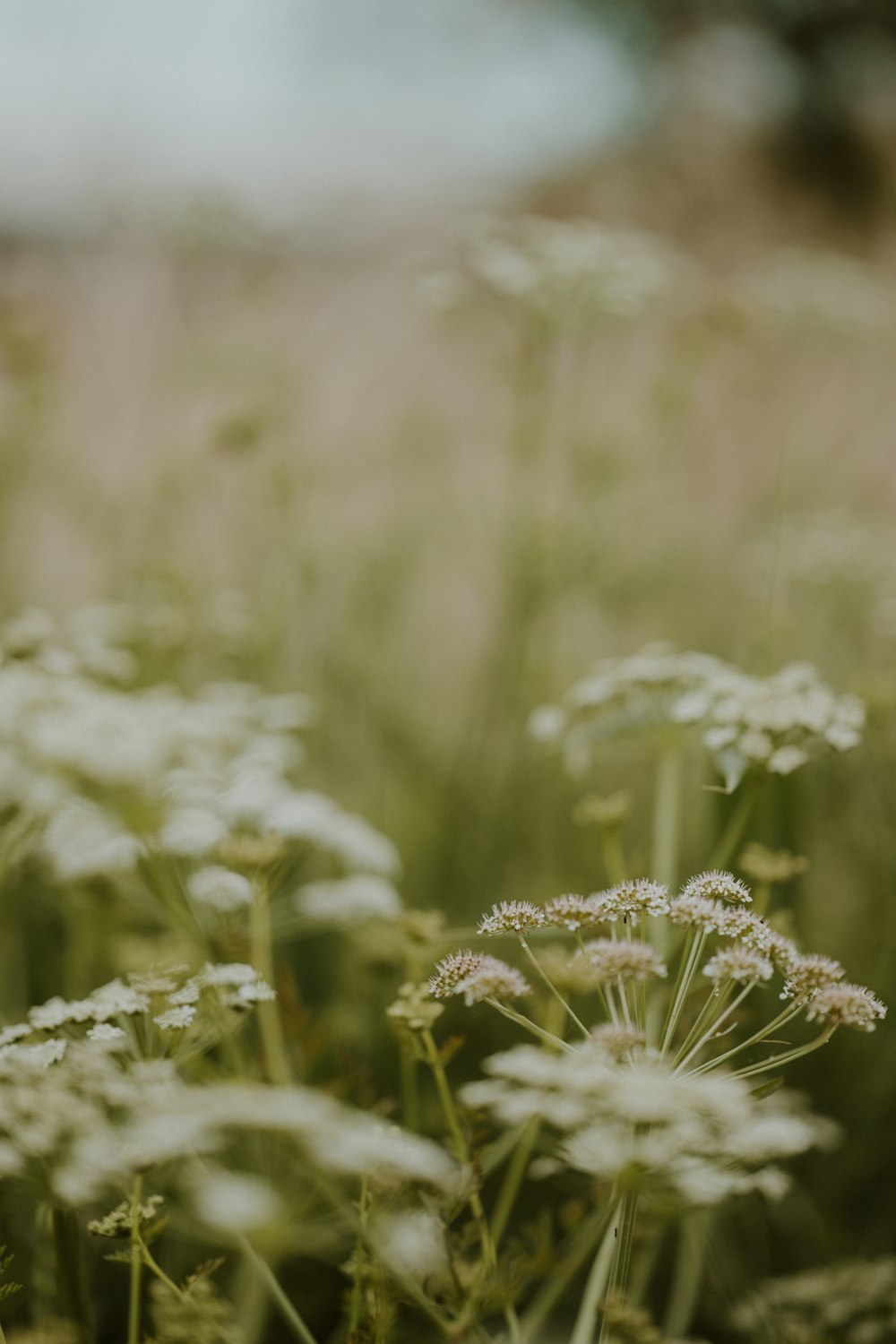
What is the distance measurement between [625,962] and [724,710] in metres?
0.43

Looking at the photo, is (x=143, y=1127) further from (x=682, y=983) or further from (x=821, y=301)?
(x=821, y=301)

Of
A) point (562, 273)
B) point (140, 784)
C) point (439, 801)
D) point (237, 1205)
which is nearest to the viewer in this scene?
point (237, 1205)

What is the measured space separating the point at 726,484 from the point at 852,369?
2.43 ft

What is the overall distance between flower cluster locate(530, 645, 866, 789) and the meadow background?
19 centimetres

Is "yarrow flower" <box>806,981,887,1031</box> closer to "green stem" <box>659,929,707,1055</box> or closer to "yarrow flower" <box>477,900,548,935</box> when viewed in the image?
"green stem" <box>659,929,707,1055</box>

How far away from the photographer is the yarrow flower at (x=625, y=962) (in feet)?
2.36

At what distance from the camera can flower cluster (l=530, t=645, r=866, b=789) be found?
1.03 m

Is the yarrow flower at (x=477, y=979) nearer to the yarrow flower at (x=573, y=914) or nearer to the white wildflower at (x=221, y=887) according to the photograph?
the yarrow flower at (x=573, y=914)

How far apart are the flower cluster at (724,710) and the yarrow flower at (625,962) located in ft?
1.05

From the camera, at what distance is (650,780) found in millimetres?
2756

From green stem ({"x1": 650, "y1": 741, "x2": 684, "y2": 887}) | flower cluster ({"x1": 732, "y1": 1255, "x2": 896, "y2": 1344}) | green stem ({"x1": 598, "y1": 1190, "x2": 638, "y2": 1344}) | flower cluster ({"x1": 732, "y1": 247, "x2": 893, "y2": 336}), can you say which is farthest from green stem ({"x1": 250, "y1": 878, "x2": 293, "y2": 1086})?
flower cluster ({"x1": 732, "y1": 247, "x2": 893, "y2": 336})

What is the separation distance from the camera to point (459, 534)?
10.2 feet

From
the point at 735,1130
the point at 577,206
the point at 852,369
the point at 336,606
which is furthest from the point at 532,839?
the point at 577,206

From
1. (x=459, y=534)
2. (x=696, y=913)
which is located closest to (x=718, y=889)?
(x=696, y=913)
